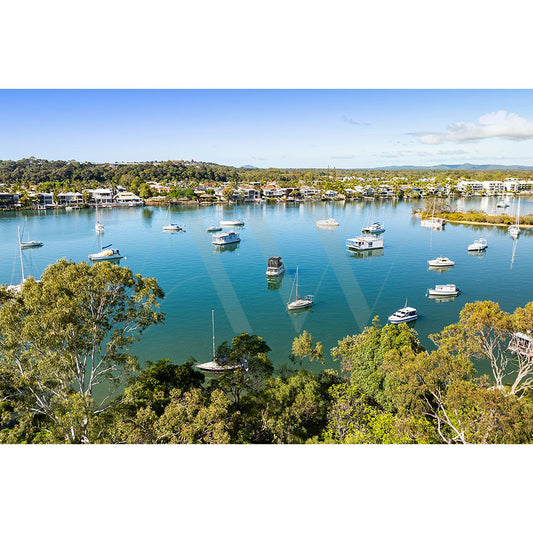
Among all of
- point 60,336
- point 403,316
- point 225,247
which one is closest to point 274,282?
point 403,316

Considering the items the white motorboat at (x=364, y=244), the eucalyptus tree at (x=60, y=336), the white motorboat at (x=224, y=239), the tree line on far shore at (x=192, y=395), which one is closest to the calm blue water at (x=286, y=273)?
the white motorboat at (x=364, y=244)

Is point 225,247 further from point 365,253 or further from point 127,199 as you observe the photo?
point 127,199

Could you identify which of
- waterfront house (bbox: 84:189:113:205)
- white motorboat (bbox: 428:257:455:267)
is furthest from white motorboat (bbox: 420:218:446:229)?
waterfront house (bbox: 84:189:113:205)

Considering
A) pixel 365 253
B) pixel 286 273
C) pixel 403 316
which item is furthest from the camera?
pixel 365 253

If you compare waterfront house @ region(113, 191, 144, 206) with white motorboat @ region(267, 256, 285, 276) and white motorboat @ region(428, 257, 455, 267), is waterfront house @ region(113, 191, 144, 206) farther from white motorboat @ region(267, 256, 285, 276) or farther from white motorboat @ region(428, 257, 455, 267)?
white motorboat @ region(428, 257, 455, 267)

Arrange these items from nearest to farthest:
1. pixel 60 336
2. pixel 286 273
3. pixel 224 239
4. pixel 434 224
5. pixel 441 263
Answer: pixel 60 336 < pixel 286 273 < pixel 441 263 < pixel 224 239 < pixel 434 224

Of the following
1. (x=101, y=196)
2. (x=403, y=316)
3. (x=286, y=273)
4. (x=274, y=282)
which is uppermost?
(x=101, y=196)
